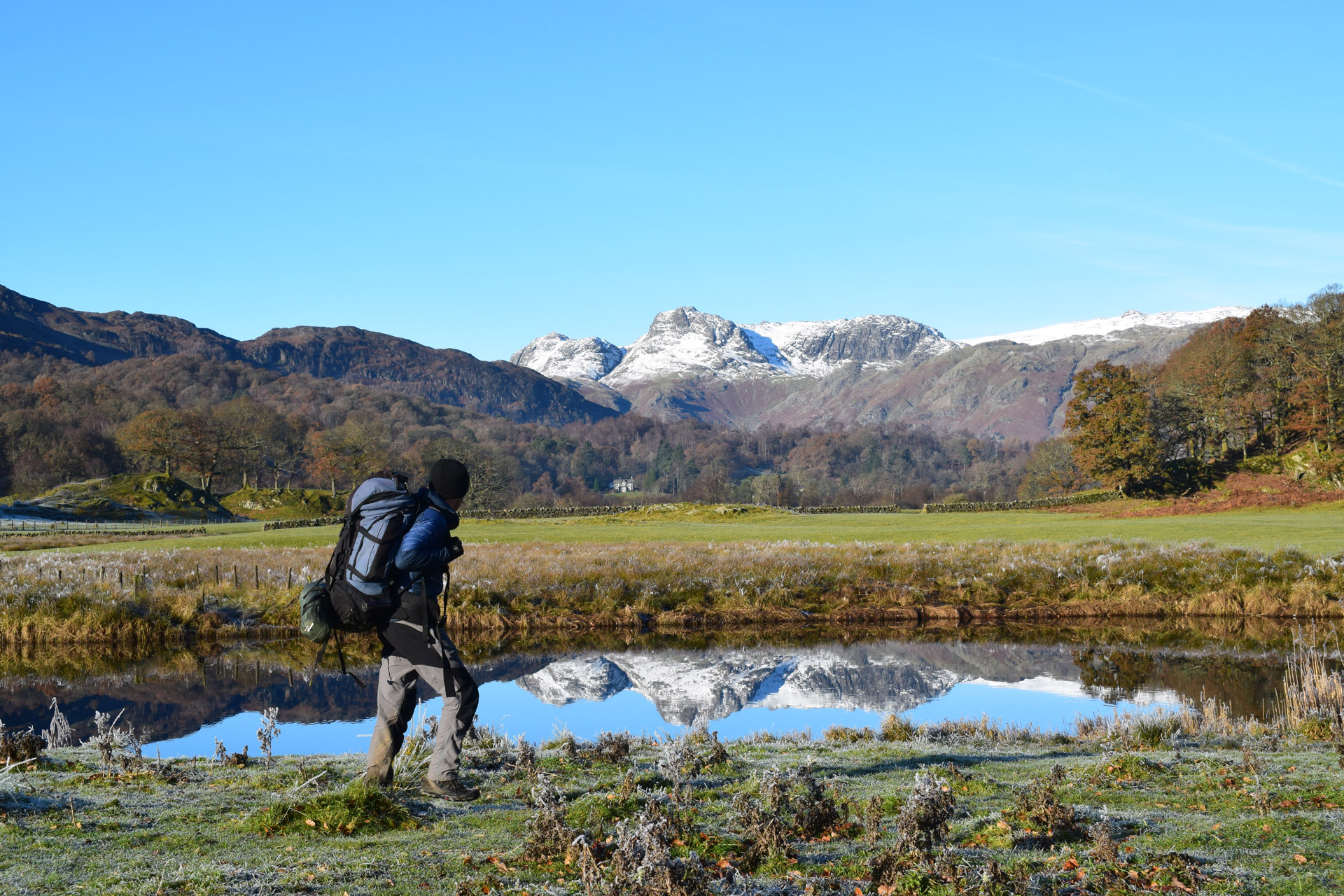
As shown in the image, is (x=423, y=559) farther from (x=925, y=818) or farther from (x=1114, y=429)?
(x=1114, y=429)

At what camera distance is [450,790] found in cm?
759

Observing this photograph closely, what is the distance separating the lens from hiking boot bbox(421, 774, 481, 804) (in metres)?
7.58

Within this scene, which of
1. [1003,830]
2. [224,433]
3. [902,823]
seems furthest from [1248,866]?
[224,433]

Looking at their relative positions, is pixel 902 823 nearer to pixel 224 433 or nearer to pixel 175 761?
pixel 175 761

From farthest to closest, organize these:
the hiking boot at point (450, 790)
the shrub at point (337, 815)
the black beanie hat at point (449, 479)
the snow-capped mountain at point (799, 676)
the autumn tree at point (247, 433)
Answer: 1. the autumn tree at point (247, 433)
2. the snow-capped mountain at point (799, 676)
3. the black beanie hat at point (449, 479)
4. the hiking boot at point (450, 790)
5. the shrub at point (337, 815)

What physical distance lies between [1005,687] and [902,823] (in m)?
15.5

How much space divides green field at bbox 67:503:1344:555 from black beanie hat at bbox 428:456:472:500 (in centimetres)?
3252

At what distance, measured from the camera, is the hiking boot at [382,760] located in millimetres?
7578

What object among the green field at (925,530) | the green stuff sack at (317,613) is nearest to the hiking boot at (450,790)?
the green stuff sack at (317,613)

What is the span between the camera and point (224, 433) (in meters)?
106

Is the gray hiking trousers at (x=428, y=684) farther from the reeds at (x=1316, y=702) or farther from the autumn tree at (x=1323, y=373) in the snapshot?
the autumn tree at (x=1323, y=373)

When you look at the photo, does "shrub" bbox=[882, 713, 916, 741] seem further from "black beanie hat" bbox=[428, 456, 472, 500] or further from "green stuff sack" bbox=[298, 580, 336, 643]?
"green stuff sack" bbox=[298, 580, 336, 643]

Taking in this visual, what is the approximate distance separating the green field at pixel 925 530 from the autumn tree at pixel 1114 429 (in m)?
8.29

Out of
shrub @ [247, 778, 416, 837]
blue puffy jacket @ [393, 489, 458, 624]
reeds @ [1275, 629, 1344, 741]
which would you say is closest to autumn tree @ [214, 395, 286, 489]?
reeds @ [1275, 629, 1344, 741]
